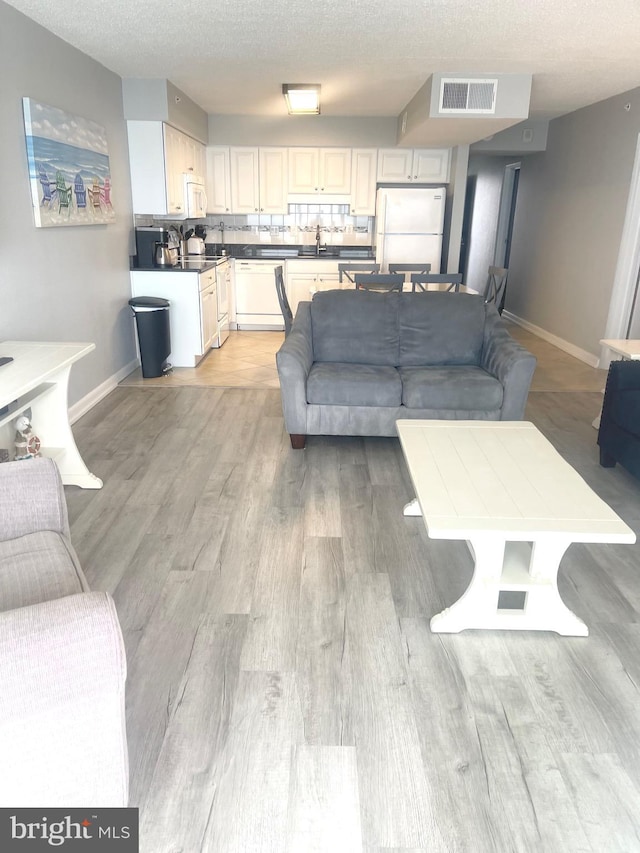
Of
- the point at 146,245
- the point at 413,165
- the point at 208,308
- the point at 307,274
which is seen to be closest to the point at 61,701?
the point at 146,245

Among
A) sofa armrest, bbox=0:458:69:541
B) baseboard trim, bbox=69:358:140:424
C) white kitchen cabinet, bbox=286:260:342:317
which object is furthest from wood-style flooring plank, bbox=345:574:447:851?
white kitchen cabinet, bbox=286:260:342:317

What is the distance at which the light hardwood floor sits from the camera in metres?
1.49

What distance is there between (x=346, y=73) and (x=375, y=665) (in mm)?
4557

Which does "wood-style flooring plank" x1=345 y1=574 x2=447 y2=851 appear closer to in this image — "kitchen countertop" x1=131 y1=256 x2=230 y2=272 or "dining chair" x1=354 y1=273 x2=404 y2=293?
"dining chair" x1=354 y1=273 x2=404 y2=293

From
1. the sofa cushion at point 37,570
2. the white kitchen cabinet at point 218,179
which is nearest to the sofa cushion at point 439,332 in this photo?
the sofa cushion at point 37,570

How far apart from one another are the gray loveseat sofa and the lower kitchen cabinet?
156 centimetres

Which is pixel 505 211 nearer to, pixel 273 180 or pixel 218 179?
pixel 273 180

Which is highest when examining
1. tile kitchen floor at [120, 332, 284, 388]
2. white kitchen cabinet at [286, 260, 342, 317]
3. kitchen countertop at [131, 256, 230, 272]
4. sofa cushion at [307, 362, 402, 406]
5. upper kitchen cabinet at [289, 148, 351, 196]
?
upper kitchen cabinet at [289, 148, 351, 196]

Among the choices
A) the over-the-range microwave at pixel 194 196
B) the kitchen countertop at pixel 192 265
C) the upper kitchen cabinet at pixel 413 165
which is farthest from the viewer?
the upper kitchen cabinet at pixel 413 165

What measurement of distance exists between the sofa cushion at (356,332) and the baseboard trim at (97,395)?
67.2 inches

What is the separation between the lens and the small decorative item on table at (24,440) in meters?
3.00

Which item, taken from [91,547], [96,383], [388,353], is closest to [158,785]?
[91,547]

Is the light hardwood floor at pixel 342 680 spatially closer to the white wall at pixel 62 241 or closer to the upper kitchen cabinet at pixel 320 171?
the white wall at pixel 62 241

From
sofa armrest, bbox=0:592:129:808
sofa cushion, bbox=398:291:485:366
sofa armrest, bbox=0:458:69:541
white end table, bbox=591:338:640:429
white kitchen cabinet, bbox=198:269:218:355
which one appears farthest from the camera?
white kitchen cabinet, bbox=198:269:218:355
